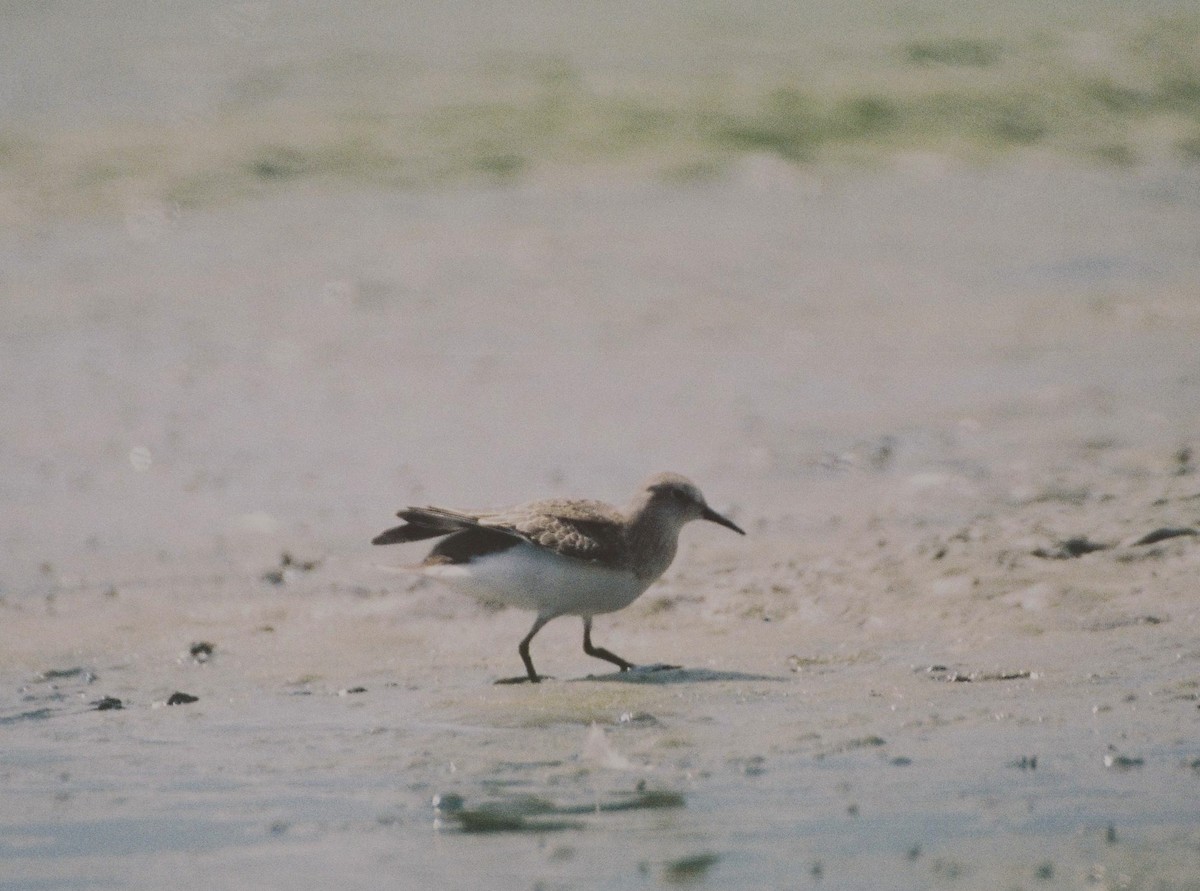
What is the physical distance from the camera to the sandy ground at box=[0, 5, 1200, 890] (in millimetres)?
5039

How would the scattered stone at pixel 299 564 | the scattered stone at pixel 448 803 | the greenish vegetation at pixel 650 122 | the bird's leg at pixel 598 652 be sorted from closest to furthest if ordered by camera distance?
1. the scattered stone at pixel 448 803
2. the bird's leg at pixel 598 652
3. the scattered stone at pixel 299 564
4. the greenish vegetation at pixel 650 122

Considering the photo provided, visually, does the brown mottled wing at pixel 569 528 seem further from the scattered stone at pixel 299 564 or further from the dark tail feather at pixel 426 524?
the scattered stone at pixel 299 564

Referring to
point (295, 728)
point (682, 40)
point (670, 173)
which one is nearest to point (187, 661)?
point (295, 728)

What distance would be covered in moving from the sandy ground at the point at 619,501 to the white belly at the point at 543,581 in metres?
0.26

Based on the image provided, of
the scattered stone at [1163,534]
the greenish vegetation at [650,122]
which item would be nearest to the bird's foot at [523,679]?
the scattered stone at [1163,534]

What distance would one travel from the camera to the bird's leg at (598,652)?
268 inches

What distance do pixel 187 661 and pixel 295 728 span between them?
4.06 feet

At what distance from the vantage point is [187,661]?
23.7 ft

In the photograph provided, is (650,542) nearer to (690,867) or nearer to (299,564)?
(299,564)

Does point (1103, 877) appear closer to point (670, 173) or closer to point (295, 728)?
point (295, 728)

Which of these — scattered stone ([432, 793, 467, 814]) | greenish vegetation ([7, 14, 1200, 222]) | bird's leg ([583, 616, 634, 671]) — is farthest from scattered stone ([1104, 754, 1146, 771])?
greenish vegetation ([7, 14, 1200, 222])

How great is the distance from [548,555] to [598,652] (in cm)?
39

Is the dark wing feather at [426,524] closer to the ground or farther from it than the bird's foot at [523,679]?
farther from it

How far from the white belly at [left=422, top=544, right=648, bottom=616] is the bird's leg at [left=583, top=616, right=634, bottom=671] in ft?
0.22
